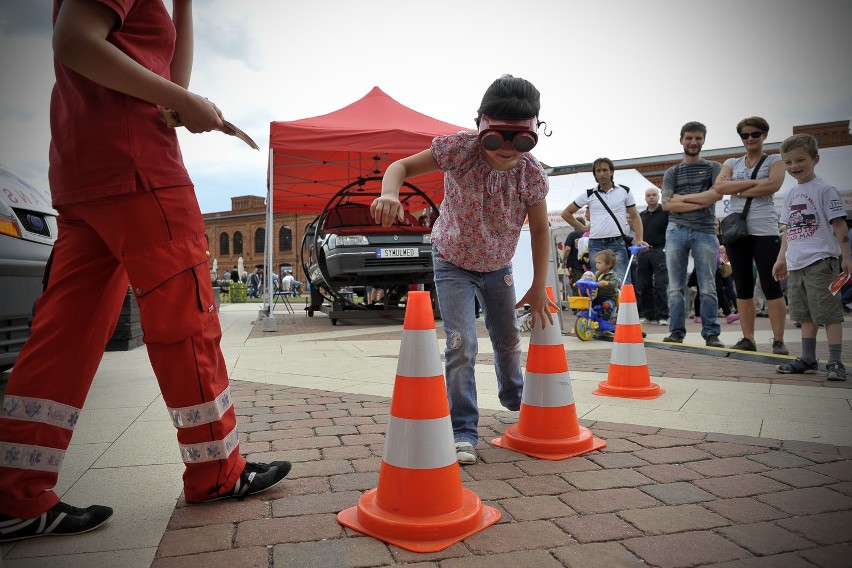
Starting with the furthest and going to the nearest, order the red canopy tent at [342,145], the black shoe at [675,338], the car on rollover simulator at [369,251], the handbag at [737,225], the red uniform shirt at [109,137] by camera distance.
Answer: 1. the red canopy tent at [342,145]
2. the car on rollover simulator at [369,251]
3. the black shoe at [675,338]
4. the handbag at [737,225]
5. the red uniform shirt at [109,137]

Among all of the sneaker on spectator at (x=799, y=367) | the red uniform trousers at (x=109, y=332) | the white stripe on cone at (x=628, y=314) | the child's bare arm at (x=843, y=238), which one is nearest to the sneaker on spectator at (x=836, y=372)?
the sneaker on spectator at (x=799, y=367)

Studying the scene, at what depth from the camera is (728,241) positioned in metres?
5.08

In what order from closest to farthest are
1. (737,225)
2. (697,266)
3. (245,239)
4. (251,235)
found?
1. (737,225)
2. (697,266)
3. (251,235)
4. (245,239)

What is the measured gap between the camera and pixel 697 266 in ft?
18.4

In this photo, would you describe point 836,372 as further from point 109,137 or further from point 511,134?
point 109,137

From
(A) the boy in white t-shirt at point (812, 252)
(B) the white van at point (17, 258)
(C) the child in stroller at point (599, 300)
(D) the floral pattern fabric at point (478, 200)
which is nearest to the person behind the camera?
(D) the floral pattern fabric at point (478, 200)

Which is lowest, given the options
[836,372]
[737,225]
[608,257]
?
[836,372]

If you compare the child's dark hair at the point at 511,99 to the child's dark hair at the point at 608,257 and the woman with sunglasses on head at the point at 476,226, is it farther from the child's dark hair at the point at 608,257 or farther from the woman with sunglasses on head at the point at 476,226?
the child's dark hair at the point at 608,257

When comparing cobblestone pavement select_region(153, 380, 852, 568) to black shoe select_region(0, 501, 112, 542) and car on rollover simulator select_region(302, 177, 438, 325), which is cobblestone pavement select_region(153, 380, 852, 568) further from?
car on rollover simulator select_region(302, 177, 438, 325)

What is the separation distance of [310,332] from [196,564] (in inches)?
274

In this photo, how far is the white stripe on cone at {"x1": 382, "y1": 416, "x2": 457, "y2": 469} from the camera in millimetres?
1860

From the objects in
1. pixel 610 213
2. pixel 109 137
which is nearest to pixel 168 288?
pixel 109 137

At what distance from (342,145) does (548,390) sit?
22.6ft

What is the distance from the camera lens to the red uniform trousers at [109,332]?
172 cm
